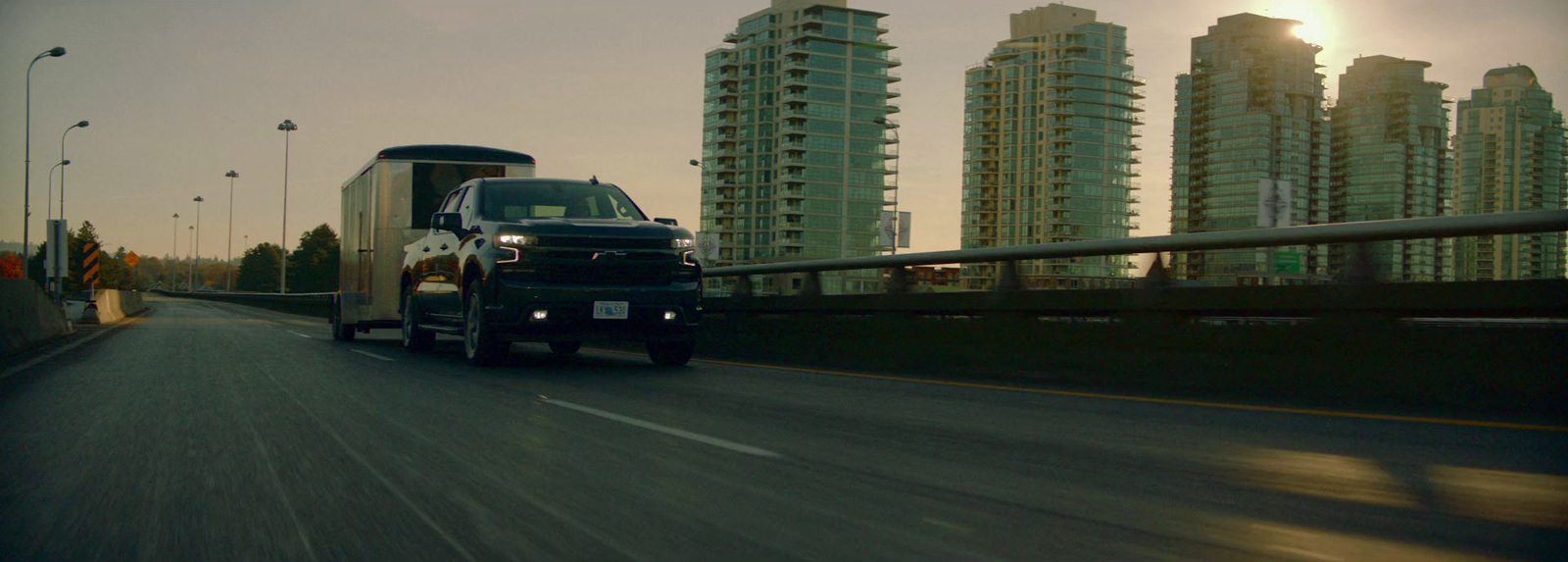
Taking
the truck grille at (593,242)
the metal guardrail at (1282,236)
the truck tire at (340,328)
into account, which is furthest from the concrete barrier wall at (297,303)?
the metal guardrail at (1282,236)

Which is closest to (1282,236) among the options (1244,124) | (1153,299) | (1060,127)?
(1153,299)

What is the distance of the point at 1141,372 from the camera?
9.30 metres

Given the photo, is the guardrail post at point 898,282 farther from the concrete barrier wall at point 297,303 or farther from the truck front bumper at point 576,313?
the concrete barrier wall at point 297,303

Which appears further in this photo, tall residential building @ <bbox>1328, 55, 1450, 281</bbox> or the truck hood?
tall residential building @ <bbox>1328, 55, 1450, 281</bbox>

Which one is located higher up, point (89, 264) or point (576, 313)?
point (89, 264)

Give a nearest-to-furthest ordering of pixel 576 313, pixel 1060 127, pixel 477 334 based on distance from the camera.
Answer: pixel 576 313 < pixel 477 334 < pixel 1060 127

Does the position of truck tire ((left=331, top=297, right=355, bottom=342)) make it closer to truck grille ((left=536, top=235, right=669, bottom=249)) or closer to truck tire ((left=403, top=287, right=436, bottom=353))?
truck tire ((left=403, top=287, right=436, bottom=353))

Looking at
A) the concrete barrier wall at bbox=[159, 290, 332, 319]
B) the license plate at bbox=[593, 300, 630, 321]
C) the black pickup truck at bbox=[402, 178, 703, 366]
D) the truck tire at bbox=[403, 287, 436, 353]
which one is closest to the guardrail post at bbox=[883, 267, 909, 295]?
the black pickup truck at bbox=[402, 178, 703, 366]

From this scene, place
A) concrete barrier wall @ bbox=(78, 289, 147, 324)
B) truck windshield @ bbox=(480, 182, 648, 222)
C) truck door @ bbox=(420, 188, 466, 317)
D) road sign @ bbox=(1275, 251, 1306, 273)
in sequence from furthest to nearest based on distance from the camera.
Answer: concrete barrier wall @ bbox=(78, 289, 147, 324), truck door @ bbox=(420, 188, 466, 317), truck windshield @ bbox=(480, 182, 648, 222), road sign @ bbox=(1275, 251, 1306, 273)

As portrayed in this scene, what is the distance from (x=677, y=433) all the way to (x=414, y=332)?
946 cm

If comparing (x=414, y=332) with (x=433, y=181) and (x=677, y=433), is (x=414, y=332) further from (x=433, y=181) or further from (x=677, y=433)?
(x=677, y=433)

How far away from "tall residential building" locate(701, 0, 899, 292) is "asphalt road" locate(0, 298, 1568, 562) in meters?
150

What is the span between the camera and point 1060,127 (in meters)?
174

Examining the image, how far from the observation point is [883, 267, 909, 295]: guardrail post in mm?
12367
